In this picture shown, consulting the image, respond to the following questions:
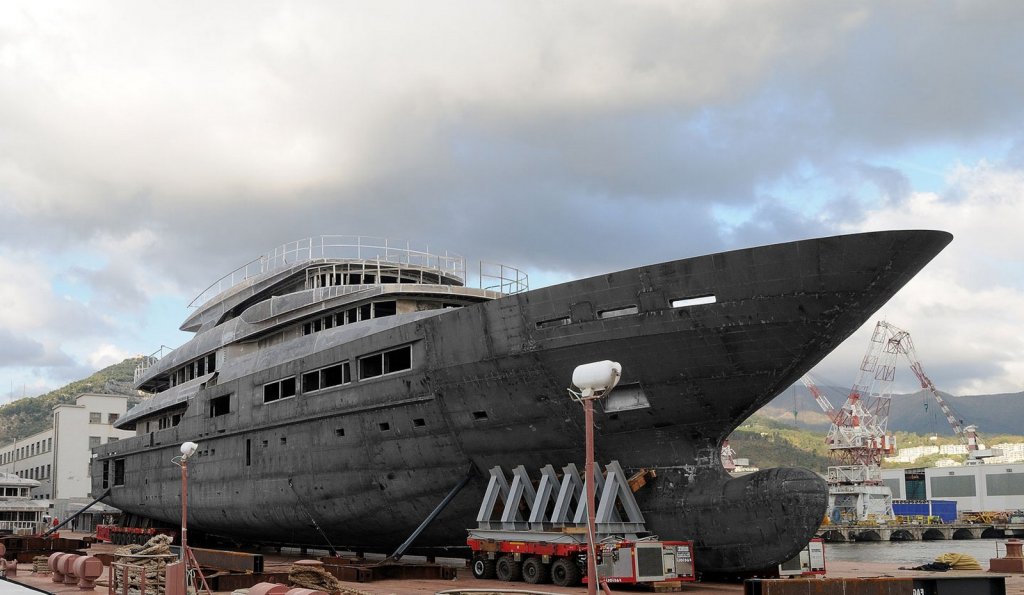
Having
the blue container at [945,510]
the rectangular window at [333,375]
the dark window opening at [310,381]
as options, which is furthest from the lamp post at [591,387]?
the blue container at [945,510]

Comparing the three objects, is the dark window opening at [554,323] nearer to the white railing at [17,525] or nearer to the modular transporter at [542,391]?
the modular transporter at [542,391]

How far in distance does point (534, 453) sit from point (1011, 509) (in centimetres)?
9850

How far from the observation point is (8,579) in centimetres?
2208

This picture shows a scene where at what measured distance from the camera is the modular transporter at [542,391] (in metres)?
16.0

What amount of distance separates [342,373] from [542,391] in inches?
275

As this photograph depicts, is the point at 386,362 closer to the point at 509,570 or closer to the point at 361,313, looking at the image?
the point at 361,313

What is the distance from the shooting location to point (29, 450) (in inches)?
3157

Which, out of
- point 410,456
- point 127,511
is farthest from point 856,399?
point 410,456

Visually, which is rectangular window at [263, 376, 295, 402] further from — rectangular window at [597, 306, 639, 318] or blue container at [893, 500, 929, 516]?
blue container at [893, 500, 929, 516]

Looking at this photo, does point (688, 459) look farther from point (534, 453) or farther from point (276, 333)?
point (276, 333)

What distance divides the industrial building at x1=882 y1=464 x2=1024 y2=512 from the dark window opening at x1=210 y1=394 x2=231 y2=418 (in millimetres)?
94738

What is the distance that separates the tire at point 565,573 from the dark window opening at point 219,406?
1655 cm

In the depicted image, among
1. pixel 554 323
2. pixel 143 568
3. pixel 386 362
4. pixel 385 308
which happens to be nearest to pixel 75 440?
pixel 385 308

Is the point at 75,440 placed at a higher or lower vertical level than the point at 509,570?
higher
